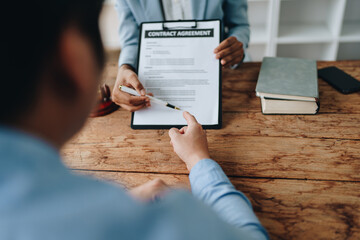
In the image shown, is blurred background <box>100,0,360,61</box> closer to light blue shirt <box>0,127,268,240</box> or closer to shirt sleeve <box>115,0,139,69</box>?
shirt sleeve <box>115,0,139,69</box>

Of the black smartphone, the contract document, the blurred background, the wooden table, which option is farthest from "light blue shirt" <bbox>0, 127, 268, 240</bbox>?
the blurred background

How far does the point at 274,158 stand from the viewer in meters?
0.80

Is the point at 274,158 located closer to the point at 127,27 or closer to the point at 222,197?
the point at 222,197

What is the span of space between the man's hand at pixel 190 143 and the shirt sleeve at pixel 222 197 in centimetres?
5

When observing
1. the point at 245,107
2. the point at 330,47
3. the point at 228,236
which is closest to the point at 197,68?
the point at 245,107

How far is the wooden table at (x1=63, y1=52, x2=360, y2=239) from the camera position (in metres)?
0.64

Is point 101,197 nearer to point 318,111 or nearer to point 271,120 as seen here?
point 271,120

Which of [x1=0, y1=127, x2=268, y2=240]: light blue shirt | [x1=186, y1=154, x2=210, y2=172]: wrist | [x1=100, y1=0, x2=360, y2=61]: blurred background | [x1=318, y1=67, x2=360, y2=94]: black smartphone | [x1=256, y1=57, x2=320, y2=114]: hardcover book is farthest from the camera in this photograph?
[x1=100, y1=0, x2=360, y2=61]: blurred background

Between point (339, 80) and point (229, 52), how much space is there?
1.41 feet

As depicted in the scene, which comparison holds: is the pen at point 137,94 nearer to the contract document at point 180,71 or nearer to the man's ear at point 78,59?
the contract document at point 180,71

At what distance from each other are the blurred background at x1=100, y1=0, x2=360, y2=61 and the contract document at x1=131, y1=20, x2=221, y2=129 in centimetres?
136

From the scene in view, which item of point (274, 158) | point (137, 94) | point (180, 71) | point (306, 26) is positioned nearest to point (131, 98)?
point (137, 94)

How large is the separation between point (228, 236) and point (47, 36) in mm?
309

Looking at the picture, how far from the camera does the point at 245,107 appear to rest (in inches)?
40.0
